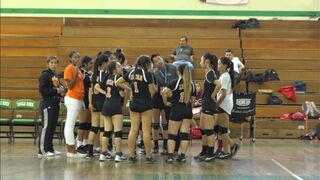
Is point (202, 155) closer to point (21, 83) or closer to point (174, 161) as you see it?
point (174, 161)

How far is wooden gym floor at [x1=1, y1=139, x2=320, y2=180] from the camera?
6.13 m

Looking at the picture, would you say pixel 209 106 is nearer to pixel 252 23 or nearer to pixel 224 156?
pixel 224 156

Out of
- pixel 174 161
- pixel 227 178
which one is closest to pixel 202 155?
pixel 174 161

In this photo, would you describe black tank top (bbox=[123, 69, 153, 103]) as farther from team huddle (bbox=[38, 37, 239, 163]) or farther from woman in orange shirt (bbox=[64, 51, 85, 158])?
woman in orange shirt (bbox=[64, 51, 85, 158])

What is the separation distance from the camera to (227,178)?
6035 mm

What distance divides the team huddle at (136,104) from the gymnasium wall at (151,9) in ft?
24.5

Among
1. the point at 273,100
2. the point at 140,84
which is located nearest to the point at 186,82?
the point at 140,84

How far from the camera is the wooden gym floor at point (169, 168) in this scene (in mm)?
6133

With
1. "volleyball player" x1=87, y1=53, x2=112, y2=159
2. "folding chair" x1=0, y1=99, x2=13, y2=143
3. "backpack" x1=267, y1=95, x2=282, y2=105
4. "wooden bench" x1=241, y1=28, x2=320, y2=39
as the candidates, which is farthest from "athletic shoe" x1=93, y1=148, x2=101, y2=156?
"wooden bench" x1=241, y1=28, x2=320, y2=39

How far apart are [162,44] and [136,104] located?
6955 millimetres

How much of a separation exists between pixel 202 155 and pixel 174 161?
0.55 m

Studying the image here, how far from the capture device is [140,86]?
7.20 meters

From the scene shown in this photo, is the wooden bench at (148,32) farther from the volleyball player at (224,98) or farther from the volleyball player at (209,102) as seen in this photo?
the volleyball player at (209,102)

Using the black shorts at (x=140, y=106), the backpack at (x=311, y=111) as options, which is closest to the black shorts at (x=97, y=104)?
the black shorts at (x=140, y=106)
